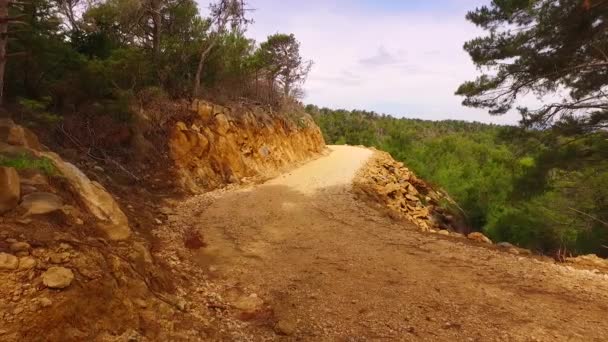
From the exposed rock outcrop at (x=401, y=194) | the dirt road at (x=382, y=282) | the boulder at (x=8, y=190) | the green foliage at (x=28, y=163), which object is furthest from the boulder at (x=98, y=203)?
the exposed rock outcrop at (x=401, y=194)

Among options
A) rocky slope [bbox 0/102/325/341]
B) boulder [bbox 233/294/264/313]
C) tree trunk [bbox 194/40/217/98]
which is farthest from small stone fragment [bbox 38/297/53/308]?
tree trunk [bbox 194/40/217/98]

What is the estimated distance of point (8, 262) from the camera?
10.2ft

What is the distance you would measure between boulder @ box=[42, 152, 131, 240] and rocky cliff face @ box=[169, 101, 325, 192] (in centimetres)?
481

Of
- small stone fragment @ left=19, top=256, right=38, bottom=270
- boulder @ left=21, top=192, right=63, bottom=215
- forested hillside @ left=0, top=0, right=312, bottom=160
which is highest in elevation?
forested hillside @ left=0, top=0, right=312, bottom=160

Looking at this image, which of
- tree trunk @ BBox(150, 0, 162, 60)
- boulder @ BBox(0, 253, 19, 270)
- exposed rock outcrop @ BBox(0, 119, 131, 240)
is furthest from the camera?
tree trunk @ BBox(150, 0, 162, 60)

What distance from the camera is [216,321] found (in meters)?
4.16

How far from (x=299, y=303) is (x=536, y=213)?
16406 millimetres

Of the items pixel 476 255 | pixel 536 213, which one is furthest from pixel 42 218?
pixel 536 213

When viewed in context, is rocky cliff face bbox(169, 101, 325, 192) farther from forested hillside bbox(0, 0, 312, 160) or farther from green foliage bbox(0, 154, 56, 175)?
green foliage bbox(0, 154, 56, 175)

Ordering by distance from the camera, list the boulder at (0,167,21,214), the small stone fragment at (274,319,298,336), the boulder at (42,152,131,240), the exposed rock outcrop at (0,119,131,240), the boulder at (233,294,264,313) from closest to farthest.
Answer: the boulder at (0,167,21,214) → the exposed rock outcrop at (0,119,131,240) → the small stone fragment at (274,319,298,336) → the boulder at (233,294,264,313) → the boulder at (42,152,131,240)

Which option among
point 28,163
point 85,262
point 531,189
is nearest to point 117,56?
point 28,163

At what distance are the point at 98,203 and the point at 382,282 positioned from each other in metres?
3.90

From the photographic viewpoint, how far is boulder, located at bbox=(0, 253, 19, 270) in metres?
3.09

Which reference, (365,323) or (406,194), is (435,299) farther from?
(406,194)
